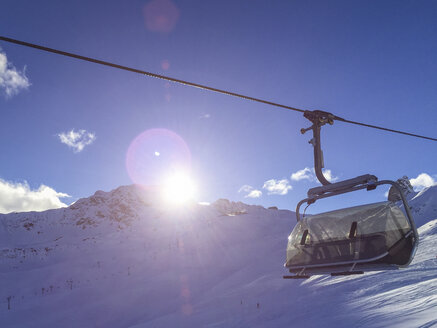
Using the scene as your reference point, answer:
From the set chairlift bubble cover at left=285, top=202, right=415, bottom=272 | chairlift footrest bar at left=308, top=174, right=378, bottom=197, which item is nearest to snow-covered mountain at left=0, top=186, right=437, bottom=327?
chairlift bubble cover at left=285, top=202, right=415, bottom=272

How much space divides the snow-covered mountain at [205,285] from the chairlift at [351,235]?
114 inches

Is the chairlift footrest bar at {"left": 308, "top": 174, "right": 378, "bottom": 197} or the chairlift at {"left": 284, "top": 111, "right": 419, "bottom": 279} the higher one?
the chairlift footrest bar at {"left": 308, "top": 174, "right": 378, "bottom": 197}

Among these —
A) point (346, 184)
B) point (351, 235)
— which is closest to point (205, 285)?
point (351, 235)

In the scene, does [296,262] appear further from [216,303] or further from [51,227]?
[51,227]

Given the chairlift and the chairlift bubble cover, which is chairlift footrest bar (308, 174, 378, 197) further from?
the chairlift bubble cover

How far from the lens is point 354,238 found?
4.39m

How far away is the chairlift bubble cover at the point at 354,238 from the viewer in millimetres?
3973

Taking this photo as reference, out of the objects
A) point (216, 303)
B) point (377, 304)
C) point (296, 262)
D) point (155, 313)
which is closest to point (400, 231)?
point (296, 262)

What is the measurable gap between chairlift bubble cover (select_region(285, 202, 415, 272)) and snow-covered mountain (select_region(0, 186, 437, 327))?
9.41ft

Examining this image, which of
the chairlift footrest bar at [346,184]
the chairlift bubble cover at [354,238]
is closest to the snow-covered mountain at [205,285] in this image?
the chairlift bubble cover at [354,238]

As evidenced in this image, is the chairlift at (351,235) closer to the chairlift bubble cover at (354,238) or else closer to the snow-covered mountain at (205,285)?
the chairlift bubble cover at (354,238)

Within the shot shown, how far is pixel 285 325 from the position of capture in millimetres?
8305

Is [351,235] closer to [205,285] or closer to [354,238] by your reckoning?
[354,238]

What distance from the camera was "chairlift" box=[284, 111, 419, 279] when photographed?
397cm
